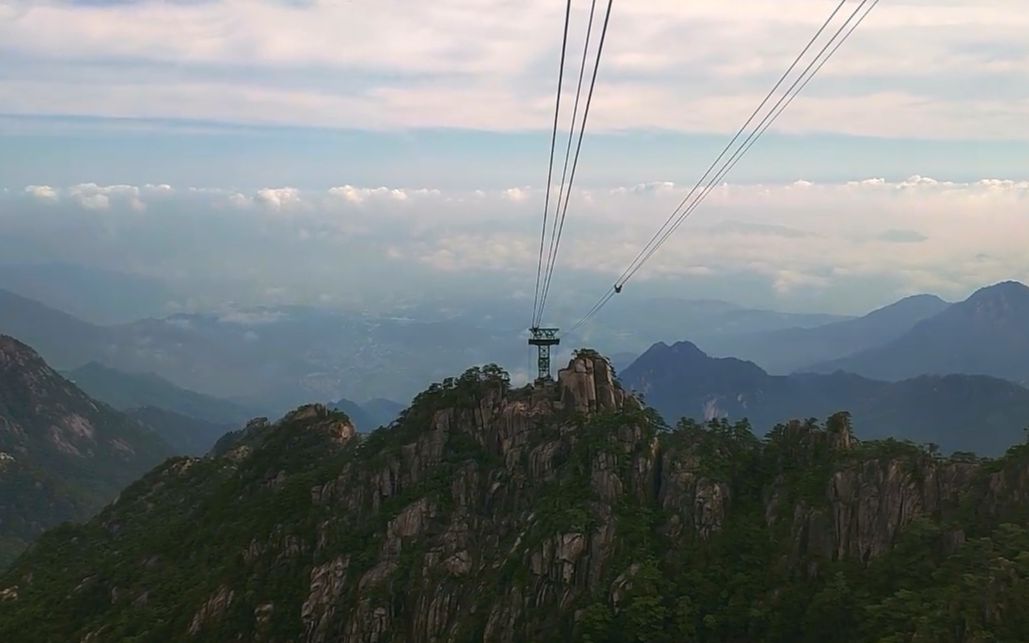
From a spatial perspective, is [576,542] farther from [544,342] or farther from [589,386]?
[544,342]

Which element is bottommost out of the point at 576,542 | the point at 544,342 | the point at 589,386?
the point at 576,542

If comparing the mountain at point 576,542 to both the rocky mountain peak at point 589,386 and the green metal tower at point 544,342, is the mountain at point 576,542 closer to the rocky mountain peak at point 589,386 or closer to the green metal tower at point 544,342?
the rocky mountain peak at point 589,386

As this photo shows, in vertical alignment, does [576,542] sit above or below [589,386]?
below

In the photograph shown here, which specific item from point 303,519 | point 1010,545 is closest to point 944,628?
point 1010,545

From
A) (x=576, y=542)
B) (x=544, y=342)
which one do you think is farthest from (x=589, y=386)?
(x=576, y=542)

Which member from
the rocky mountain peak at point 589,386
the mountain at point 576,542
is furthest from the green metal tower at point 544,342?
the rocky mountain peak at point 589,386

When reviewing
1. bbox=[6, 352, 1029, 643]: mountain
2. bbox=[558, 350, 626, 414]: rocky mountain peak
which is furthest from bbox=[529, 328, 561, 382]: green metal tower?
bbox=[558, 350, 626, 414]: rocky mountain peak

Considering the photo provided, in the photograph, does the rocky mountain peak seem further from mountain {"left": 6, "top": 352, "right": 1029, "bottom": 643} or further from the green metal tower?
the green metal tower

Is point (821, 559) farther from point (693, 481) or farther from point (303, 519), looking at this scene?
point (303, 519)
